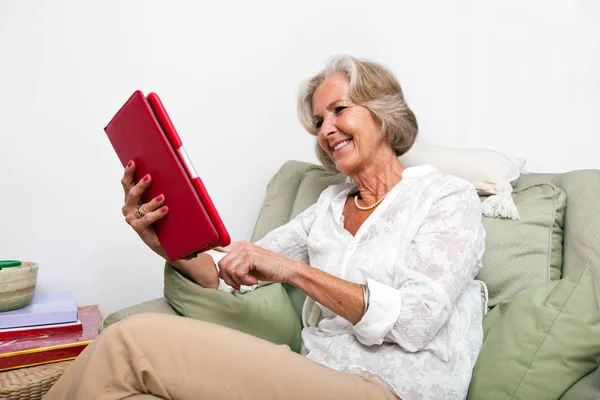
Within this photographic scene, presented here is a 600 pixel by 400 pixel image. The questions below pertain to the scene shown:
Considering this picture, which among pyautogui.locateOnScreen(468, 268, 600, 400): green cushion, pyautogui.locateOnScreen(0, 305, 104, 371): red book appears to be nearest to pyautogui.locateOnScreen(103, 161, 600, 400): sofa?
pyautogui.locateOnScreen(468, 268, 600, 400): green cushion

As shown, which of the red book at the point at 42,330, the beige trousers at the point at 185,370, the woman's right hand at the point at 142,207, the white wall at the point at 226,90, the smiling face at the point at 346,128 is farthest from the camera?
the white wall at the point at 226,90

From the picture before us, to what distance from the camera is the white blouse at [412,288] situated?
1.14 m

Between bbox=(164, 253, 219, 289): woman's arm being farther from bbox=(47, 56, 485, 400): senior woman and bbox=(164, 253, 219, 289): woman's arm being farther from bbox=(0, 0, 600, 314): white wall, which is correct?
bbox=(0, 0, 600, 314): white wall

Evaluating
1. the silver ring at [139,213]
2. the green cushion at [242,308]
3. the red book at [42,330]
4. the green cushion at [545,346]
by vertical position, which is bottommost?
the green cushion at [545,346]

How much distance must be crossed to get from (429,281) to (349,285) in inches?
6.4

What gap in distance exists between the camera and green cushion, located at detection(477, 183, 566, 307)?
55.1 inches

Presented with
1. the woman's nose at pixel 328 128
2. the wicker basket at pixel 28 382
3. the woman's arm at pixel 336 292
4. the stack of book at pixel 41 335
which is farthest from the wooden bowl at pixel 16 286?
the woman's nose at pixel 328 128

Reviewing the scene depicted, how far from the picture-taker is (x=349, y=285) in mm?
1169

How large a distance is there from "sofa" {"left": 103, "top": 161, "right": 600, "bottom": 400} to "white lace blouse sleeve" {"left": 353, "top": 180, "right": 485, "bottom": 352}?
0.47ft

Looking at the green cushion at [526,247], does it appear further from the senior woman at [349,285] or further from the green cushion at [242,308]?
the green cushion at [242,308]

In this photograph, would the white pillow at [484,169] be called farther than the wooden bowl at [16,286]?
Yes

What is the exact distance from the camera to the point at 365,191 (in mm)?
1499

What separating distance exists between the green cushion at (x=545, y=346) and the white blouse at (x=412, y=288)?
2.6 inches

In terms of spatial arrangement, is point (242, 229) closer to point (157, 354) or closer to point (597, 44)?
point (157, 354)
